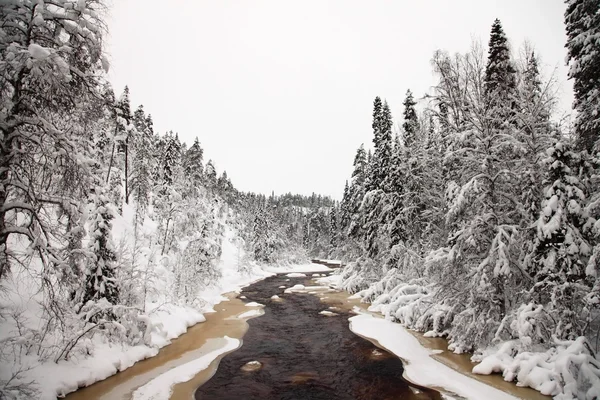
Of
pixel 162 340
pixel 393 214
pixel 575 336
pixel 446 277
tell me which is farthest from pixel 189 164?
pixel 575 336

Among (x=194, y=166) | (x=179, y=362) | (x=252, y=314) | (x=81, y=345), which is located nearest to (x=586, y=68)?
(x=179, y=362)

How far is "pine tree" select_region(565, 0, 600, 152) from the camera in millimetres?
10914

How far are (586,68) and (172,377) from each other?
695 inches

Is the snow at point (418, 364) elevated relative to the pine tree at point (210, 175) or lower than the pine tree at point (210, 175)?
lower

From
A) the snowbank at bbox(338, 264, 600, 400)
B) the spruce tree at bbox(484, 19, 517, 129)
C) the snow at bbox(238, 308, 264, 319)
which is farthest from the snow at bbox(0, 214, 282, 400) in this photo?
the spruce tree at bbox(484, 19, 517, 129)

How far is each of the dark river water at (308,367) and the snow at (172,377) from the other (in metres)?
0.70

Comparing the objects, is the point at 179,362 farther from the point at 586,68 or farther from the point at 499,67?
the point at 499,67

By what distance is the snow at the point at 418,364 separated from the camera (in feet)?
35.6

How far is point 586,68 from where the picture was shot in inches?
438

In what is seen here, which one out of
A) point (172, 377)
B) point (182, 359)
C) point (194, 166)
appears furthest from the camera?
point (194, 166)

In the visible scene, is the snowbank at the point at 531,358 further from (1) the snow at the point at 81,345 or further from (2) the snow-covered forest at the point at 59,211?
(2) the snow-covered forest at the point at 59,211

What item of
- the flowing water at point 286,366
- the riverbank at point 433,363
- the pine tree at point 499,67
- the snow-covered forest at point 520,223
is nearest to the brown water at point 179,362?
the flowing water at point 286,366

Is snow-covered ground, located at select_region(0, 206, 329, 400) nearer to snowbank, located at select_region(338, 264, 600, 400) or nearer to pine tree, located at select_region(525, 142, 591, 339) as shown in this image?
snowbank, located at select_region(338, 264, 600, 400)

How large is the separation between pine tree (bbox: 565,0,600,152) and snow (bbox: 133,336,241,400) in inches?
636
